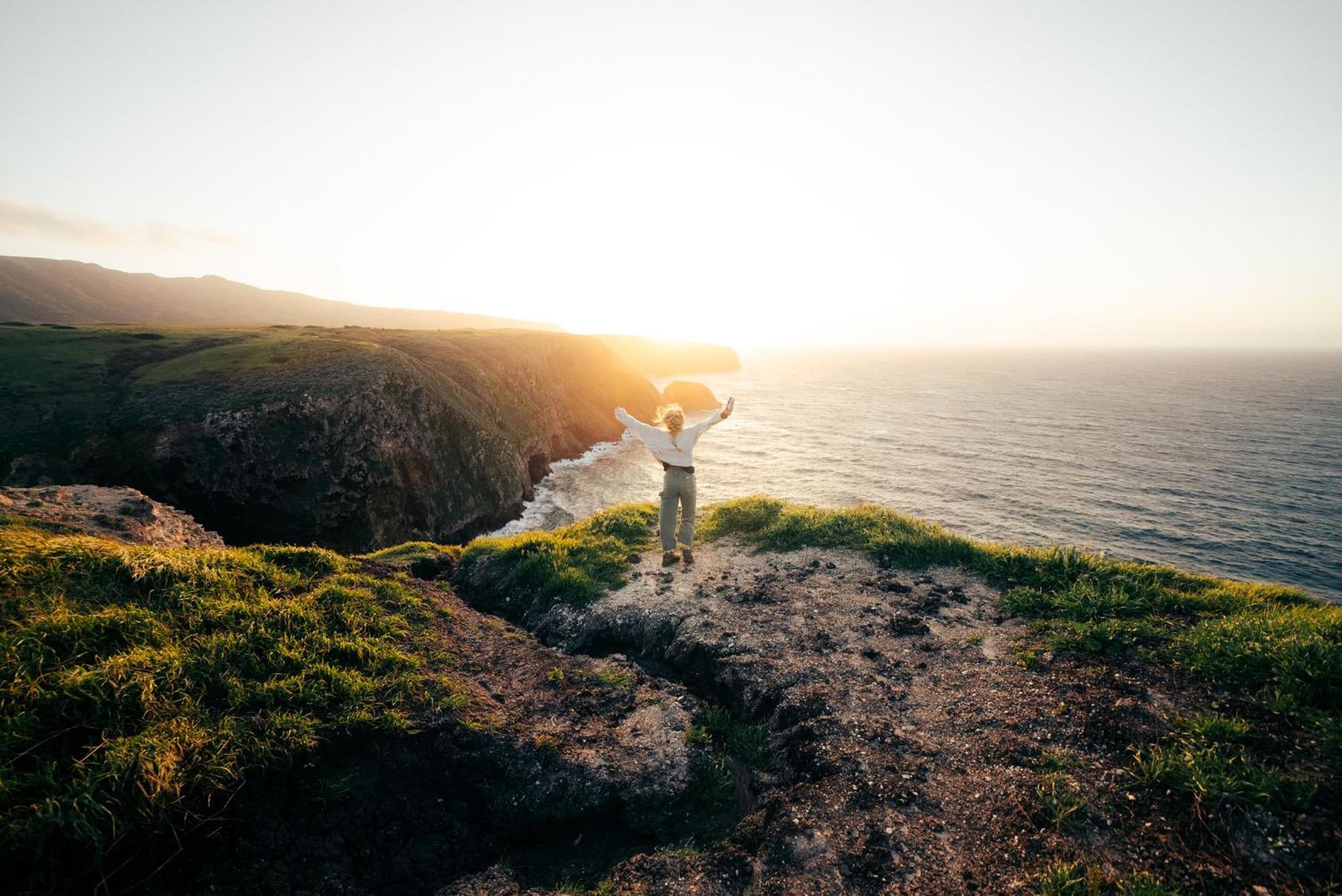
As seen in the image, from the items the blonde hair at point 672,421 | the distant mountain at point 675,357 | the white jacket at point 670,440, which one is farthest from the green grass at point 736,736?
the distant mountain at point 675,357

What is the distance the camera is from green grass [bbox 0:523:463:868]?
177 inches

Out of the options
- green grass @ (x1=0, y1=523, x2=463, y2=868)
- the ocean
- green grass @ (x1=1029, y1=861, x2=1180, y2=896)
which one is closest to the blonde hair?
green grass @ (x1=0, y1=523, x2=463, y2=868)

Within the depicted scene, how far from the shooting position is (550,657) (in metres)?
9.79

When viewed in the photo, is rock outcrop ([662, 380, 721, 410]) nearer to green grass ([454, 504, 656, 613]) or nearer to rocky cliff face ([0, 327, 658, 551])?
rocky cliff face ([0, 327, 658, 551])

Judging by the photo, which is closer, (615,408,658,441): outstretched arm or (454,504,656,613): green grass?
(615,408,658,441): outstretched arm

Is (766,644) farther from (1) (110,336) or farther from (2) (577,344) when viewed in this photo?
(2) (577,344)

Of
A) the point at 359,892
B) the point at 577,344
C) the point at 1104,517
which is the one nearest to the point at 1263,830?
the point at 359,892

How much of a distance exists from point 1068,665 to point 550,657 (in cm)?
906

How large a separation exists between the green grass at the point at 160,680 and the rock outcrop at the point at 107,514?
219 centimetres

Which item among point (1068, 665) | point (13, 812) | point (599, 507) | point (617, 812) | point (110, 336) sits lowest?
point (599, 507)

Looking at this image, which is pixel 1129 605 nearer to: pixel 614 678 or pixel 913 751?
pixel 913 751

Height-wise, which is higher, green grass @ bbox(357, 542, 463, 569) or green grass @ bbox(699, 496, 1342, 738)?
green grass @ bbox(699, 496, 1342, 738)

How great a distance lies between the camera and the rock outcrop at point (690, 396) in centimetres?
9562

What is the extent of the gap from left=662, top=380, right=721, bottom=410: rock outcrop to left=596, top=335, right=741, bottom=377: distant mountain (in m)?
64.8
